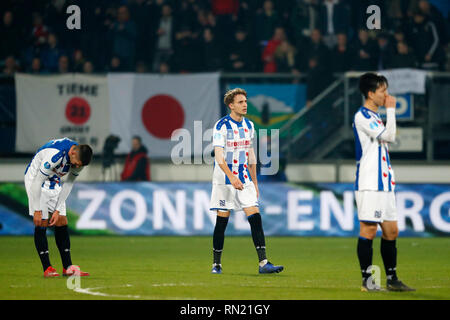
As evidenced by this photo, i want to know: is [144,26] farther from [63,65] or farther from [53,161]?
[53,161]

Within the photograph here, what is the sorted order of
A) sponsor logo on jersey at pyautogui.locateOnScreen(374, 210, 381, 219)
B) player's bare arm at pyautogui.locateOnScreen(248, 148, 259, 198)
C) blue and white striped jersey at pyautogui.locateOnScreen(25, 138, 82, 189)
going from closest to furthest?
1. sponsor logo on jersey at pyautogui.locateOnScreen(374, 210, 381, 219)
2. blue and white striped jersey at pyautogui.locateOnScreen(25, 138, 82, 189)
3. player's bare arm at pyautogui.locateOnScreen(248, 148, 259, 198)

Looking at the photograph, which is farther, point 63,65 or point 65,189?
point 63,65

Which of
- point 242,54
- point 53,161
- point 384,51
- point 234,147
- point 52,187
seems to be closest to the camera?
point 53,161

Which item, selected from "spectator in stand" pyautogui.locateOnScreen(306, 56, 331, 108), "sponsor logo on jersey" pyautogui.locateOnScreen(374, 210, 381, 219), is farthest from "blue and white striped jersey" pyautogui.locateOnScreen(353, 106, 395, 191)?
"spectator in stand" pyautogui.locateOnScreen(306, 56, 331, 108)

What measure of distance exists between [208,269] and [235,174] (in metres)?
1.41

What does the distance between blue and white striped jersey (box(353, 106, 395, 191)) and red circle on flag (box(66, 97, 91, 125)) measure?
1217cm

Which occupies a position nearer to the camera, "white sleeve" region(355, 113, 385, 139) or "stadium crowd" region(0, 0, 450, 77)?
"white sleeve" region(355, 113, 385, 139)

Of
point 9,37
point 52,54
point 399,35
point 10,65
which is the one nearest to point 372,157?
point 399,35

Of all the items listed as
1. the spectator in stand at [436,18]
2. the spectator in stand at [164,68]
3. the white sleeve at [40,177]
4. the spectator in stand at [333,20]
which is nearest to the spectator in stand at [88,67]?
the spectator in stand at [164,68]

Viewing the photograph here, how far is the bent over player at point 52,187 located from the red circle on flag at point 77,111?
975 centimetres

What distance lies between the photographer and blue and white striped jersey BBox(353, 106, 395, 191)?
8812mm

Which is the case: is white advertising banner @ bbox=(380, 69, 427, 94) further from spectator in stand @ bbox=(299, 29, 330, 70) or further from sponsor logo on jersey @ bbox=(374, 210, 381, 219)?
sponsor logo on jersey @ bbox=(374, 210, 381, 219)

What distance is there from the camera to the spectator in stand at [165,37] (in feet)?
69.4

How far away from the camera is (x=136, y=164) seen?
19.3m
